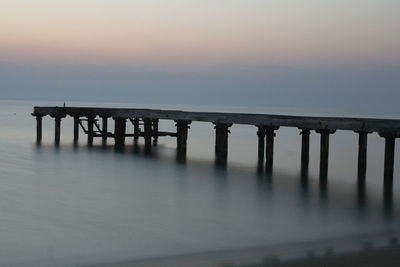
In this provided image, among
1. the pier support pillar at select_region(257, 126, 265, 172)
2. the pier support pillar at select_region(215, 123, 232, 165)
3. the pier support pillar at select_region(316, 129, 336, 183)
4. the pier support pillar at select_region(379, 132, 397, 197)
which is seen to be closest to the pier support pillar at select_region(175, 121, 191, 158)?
the pier support pillar at select_region(215, 123, 232, 165)

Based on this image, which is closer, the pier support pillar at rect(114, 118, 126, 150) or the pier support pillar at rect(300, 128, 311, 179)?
the pier support pillar at rect(300, 128, 311, 179)

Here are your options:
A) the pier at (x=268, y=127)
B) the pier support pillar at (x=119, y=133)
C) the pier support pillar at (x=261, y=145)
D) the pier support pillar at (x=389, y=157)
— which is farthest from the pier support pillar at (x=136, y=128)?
the pier support pillar at (x=389, y=157)

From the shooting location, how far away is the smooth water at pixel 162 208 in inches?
336

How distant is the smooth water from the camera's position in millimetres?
8547

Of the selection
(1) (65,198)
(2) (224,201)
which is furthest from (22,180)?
(2) (224,201)

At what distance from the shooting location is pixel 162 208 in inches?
467

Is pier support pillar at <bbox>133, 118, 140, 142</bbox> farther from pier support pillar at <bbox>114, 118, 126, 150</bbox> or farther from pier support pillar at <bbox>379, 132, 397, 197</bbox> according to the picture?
pier support pillar at <bbox>379, 132, 397, 197</bbox>

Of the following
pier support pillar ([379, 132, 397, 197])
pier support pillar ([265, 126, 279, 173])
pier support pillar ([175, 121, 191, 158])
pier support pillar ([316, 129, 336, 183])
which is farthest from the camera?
pier support pillar ([175, 121, 191, 158])

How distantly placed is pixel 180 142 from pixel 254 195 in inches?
412

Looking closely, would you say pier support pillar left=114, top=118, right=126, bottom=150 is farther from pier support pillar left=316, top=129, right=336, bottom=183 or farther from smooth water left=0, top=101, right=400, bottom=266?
pier support pillar left=316, top=129, right=336, bottom=183

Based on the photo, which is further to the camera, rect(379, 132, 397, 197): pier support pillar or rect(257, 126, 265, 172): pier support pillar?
rect(257, 126, 265, 172): pier support pillar

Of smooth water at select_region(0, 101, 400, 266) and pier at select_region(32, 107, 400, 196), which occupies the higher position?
pier at select_region(32, 107, 400, 196)

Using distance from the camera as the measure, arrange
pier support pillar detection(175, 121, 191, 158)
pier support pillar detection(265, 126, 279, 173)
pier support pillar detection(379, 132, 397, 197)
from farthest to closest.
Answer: pier support pillar detection(175, 121, 191, 158) < pier support pillar detection(265, 126, 279, 173) < pier support pillar detection(379, 132, 397, 197)

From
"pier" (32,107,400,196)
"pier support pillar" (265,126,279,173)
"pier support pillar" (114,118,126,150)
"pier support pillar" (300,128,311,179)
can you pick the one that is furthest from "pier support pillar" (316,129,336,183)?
"pier support pillar" (114,118,126,150)
